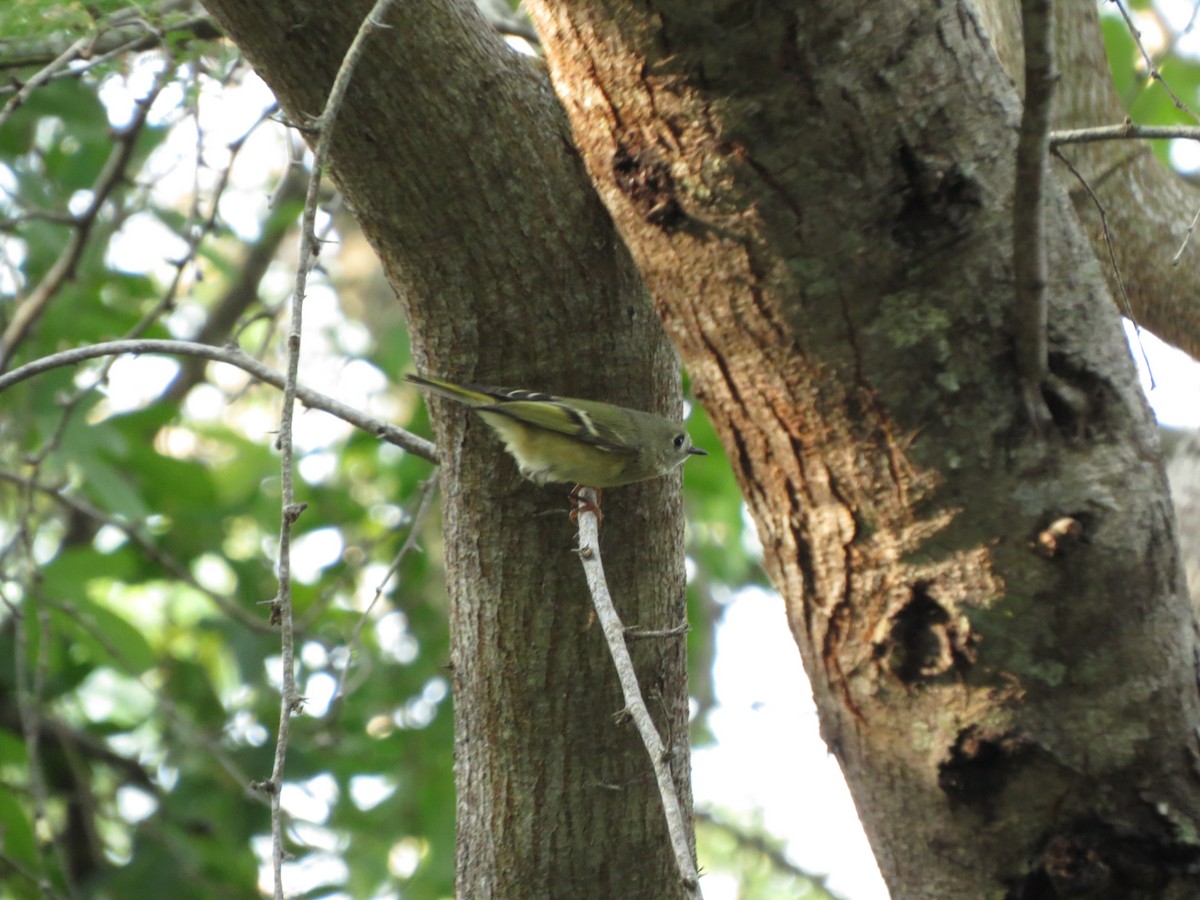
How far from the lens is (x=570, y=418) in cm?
298

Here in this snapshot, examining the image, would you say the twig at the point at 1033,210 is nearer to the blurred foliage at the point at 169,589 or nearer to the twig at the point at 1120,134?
the twig at the point at 1120,134

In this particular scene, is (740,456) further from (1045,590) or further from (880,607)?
(1045,590)

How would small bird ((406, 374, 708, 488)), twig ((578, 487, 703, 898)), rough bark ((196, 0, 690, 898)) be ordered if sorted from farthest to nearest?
small bird ((406, 374, 708, 488)) < rough bark ((196, 0, 690, 898)) < twig ((578, 487, 703, 898))

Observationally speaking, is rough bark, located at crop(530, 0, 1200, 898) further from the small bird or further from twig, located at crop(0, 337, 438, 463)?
twig, located at crop(0, 337, 438, 463)

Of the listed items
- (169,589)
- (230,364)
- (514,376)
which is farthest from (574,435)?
(169,589)

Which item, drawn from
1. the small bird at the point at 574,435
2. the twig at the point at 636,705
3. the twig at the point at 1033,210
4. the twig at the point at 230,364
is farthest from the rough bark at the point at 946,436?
the twig at the point at 230,364

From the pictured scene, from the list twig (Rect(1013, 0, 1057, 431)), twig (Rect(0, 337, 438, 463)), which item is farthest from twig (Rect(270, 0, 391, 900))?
twig (Rect(1013, 0, 1057, 431))

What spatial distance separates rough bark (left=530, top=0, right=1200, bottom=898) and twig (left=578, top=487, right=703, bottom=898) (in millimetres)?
363

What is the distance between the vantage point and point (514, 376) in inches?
97.0

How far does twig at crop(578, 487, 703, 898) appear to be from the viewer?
1.48 metres

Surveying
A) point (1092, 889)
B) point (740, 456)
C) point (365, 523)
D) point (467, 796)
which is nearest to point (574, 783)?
point (467, 796)

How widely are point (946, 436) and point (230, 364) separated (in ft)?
5.05

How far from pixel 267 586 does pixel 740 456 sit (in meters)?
4.15

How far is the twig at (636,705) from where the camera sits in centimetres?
148
